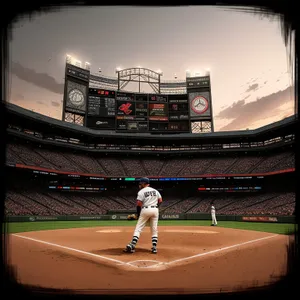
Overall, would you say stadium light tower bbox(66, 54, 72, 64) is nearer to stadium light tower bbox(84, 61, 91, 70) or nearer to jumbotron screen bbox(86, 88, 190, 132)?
stadium light tower bbox(84, 61, 91, 70)

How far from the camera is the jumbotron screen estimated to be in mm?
42562

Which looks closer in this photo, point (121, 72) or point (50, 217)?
point (50, 217)

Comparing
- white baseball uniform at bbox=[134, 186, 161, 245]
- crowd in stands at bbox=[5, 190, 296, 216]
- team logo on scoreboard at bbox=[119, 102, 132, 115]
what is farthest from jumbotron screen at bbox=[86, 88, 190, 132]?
white baseball uniform at bbox=[134, 186, 161, 245]

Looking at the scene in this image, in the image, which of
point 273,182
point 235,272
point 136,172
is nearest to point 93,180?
point 136,172

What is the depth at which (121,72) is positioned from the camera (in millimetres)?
47156

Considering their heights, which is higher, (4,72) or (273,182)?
(4,72)

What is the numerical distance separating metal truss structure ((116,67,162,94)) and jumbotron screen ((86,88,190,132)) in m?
3.27

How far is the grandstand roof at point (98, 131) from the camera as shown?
112ft

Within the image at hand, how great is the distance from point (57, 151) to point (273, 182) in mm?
36434

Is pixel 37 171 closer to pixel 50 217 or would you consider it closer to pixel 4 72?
pixel 50 217

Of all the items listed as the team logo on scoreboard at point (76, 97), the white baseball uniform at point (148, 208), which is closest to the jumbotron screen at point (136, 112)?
the team logo on scoreboard at point (76, 97)

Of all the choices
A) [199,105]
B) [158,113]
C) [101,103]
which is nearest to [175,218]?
[158,113]

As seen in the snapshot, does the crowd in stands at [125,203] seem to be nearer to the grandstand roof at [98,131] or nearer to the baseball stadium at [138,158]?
the baseball stadium at [138,158]

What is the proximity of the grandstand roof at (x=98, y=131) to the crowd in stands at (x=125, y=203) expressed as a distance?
10574 millimetres
